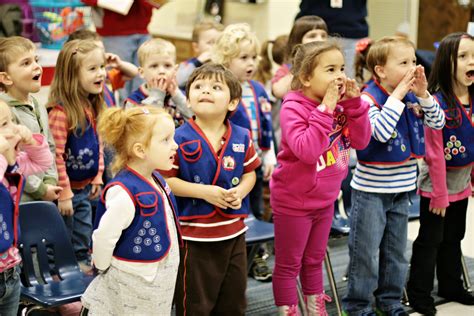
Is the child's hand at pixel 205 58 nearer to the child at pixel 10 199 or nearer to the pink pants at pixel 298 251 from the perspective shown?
the pink pants at pixel 298 251

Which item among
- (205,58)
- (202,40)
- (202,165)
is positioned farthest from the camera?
(202,40)

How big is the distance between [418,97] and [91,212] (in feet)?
5.62

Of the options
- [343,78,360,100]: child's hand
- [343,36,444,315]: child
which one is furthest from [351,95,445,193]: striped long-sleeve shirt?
[343,78,360,100]: child's hand

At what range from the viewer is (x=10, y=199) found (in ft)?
8.67

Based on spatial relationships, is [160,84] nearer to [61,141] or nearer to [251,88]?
[61,141]

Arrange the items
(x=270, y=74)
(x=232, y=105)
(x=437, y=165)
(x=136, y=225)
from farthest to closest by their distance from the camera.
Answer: (x=270, y=74), (x=437, y=165), (x=232, y=105), (x=136, y=225)

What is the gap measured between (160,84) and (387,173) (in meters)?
1.12

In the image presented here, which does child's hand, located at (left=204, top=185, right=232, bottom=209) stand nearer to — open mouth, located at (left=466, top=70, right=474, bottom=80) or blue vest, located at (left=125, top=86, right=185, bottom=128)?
blue vest, located at (left=125, top=86, right=185, bottom=128)

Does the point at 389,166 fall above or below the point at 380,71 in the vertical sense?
below

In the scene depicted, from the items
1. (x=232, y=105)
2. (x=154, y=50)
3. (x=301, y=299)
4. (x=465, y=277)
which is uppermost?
(x=154, y=50)

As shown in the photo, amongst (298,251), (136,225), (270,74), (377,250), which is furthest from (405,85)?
(270,74)

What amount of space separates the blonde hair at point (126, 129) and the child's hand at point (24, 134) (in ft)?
0.84

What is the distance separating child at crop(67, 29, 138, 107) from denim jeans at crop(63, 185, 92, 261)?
50 centimetres

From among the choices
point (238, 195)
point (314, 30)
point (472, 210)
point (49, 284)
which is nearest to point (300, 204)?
point (238, 195)
